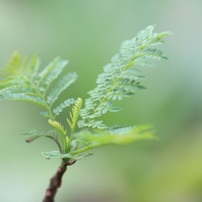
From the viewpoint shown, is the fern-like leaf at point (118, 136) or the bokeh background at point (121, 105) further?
the bokeh background at point (121, 105)

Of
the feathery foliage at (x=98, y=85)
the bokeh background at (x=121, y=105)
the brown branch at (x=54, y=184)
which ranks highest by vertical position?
the bokeh background at (x=121, y=105)

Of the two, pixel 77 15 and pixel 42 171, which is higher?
pixel 77 15

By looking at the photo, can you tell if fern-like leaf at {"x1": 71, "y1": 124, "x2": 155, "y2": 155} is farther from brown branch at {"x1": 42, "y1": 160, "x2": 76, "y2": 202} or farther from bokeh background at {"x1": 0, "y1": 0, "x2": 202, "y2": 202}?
bokeh background at {"x1": 0, "y1": 0, "x2": 202, "y2": 202}

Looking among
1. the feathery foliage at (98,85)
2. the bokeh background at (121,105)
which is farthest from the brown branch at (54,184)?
the bokeh background at (121,105)

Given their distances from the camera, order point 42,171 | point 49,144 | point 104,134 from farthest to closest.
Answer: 1. point 49,144
2. point 42,171
3. point 104,134

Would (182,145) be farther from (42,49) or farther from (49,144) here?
(42,49)

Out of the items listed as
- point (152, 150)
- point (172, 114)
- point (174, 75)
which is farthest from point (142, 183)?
point (174, 75)

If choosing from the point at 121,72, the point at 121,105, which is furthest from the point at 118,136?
the point at 121,105

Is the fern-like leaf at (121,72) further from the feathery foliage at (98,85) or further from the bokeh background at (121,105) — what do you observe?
the bokeh background at (121,105)
